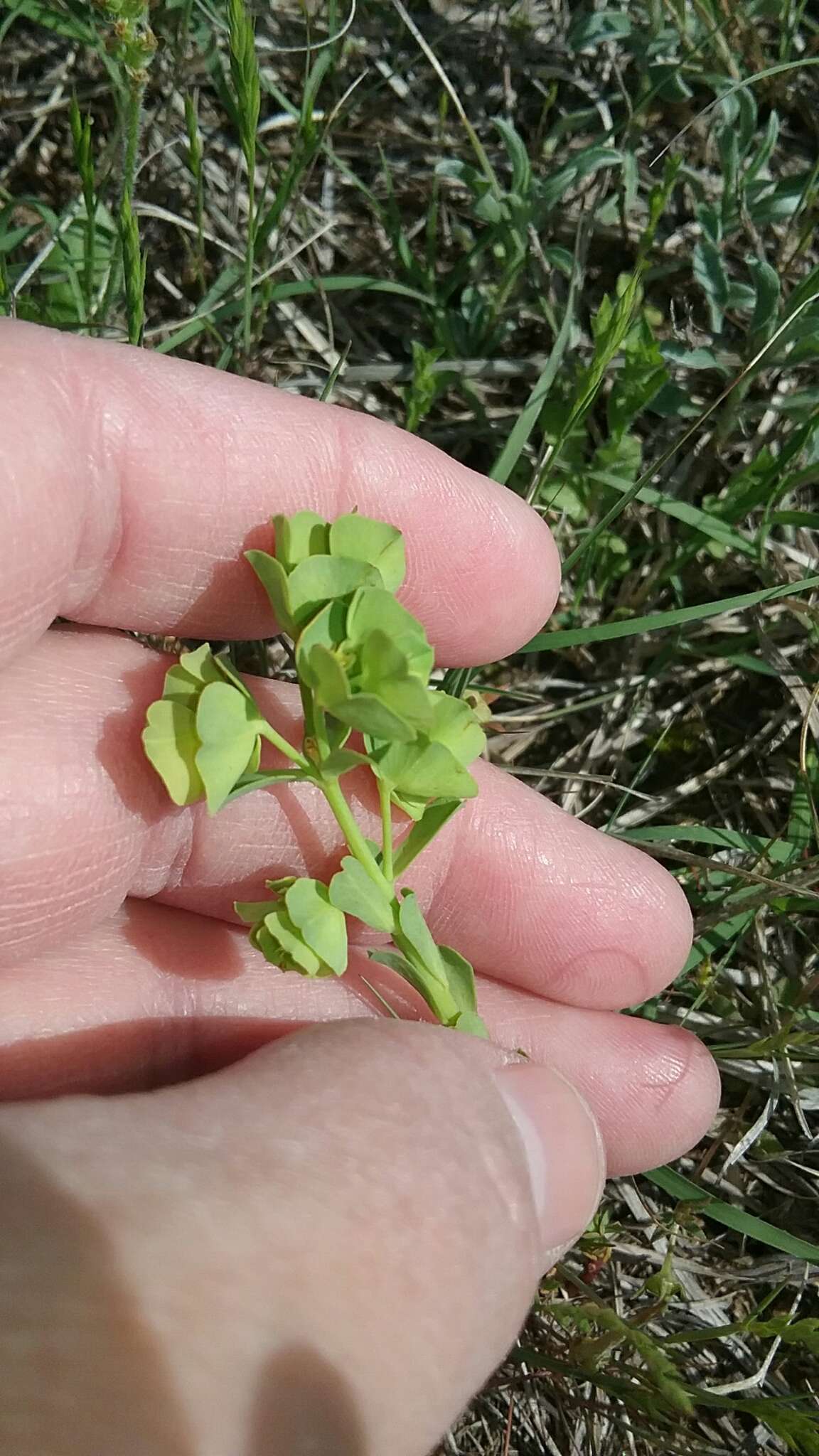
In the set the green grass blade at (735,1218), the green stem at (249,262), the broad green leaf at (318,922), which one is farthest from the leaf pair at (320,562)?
the green grass blade at (735,1218)

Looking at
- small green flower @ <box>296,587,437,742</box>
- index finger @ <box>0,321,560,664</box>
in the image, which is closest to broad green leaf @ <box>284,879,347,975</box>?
small green flower @ <box>296,587,437,742</box>

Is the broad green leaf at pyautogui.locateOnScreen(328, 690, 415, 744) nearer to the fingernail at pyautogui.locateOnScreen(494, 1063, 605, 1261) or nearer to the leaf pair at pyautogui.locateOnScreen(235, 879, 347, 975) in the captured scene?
the leaf pair at pyautogui.locateOnScreen(235, 879, 347, 975)

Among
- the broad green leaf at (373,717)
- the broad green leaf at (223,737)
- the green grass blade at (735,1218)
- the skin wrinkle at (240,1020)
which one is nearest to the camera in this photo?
the broad green leaf at (373,717)

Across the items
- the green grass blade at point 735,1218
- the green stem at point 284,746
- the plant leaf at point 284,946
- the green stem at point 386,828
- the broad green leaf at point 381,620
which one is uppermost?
the broad green leaf at point 381,620

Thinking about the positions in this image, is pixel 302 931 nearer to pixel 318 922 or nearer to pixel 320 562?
pixel 318 922

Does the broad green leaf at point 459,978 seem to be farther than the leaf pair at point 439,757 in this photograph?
Yes

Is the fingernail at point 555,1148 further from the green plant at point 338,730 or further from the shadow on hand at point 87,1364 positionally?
the shadow on hand at point 87,1364

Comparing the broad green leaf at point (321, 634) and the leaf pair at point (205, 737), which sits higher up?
the broad green leaf at point (321, 634)
